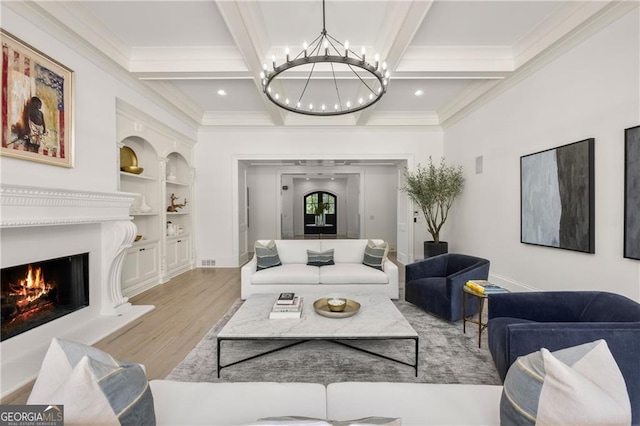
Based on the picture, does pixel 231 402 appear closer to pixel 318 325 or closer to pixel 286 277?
pixel 318 325

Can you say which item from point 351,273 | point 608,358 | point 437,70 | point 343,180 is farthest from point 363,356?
point 343,180

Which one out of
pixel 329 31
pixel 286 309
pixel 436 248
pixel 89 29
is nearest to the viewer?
pixel 286 309

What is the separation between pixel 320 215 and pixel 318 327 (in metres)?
12.1

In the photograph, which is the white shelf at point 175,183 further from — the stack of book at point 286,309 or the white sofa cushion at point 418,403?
the white sofa cushion at point 418,403

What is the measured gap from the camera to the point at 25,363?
2.31 meters

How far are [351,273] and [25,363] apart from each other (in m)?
3.28

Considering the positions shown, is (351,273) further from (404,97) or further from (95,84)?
(95,84)

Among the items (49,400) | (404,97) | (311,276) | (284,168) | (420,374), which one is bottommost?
(420,374)

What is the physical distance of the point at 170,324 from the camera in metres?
3.19

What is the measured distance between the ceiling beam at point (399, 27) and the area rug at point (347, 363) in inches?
124

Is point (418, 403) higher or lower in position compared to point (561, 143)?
lower

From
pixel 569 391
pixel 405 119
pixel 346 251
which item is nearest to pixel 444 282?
pixel 346 251

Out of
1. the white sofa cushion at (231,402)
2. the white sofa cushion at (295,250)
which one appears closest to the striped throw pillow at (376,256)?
the white sofa cushion at (295,250)

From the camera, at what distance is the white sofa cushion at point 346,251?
4395mm
